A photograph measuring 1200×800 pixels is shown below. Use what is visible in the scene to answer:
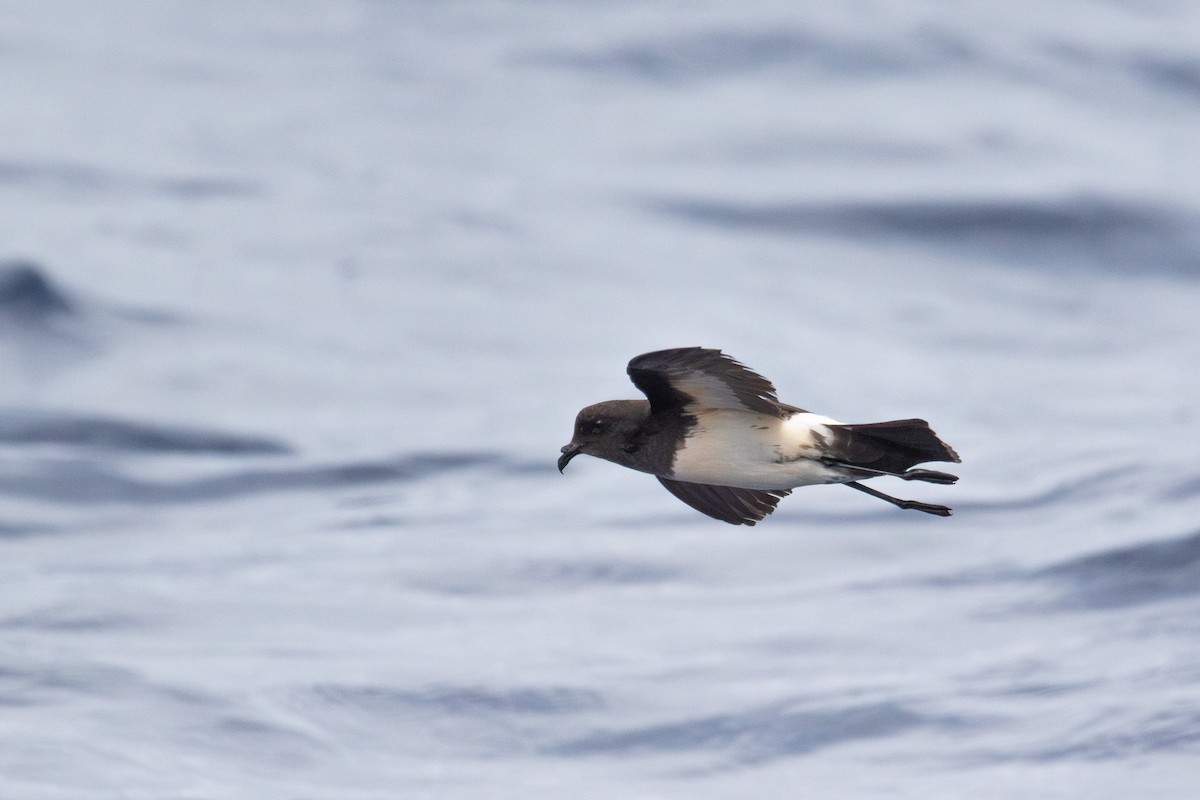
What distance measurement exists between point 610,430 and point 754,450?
2.23 feet

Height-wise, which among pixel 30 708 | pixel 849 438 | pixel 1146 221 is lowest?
pixel 849 438

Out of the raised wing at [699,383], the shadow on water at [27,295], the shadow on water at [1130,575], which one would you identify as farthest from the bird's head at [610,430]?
the shadow on water at [27,295]

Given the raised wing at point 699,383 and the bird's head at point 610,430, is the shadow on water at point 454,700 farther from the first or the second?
the raised wing at point 699,383

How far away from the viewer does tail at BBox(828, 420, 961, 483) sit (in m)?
→ 7.99

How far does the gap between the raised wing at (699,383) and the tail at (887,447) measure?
30 cm

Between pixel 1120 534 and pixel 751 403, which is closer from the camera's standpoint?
pixel 751 403

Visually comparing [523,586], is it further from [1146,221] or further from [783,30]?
[783,30]

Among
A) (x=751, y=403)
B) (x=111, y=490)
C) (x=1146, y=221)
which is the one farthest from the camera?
(x=1146, y=221)

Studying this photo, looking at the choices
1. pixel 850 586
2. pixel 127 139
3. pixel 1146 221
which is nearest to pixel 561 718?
pixel 850 586

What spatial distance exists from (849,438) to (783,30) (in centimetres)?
4414

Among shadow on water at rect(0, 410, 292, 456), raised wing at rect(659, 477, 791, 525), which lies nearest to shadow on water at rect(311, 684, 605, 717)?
shadow on water at rect(0, 410, 292, 456)

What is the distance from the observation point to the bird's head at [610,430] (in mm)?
8523

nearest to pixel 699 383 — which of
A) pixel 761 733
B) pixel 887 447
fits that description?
pixel 887 447

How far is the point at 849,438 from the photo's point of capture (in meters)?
8.23
